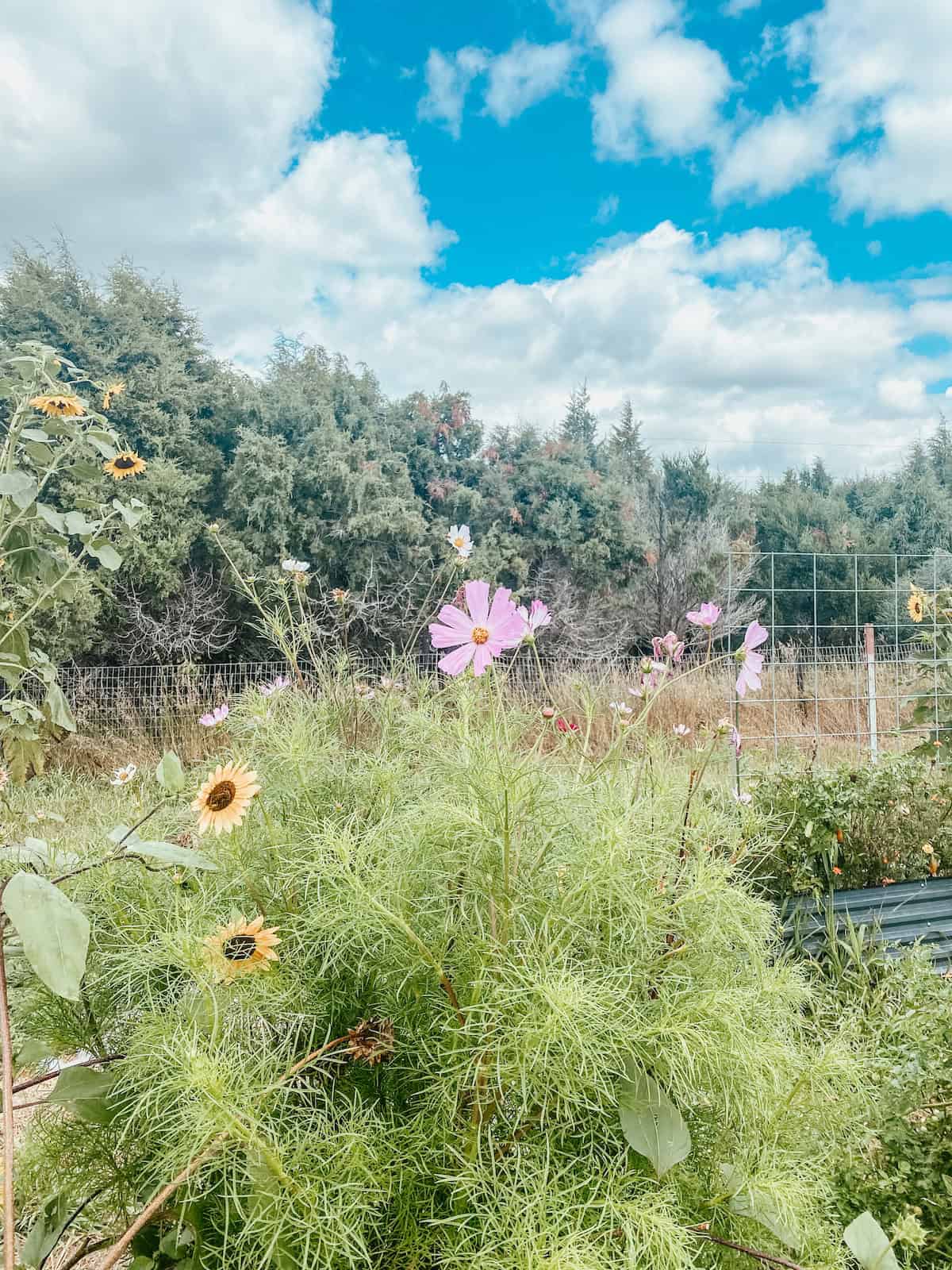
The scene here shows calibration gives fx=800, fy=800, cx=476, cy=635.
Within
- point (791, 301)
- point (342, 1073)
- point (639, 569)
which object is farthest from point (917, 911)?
point (791, 301)

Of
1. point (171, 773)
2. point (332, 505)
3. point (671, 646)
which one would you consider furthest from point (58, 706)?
point (332, 505)

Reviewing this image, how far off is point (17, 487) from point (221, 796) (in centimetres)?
40

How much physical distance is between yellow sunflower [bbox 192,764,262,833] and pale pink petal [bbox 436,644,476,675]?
0.74 feet

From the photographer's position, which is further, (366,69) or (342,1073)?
(366,69)

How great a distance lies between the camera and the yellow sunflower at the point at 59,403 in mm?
1125

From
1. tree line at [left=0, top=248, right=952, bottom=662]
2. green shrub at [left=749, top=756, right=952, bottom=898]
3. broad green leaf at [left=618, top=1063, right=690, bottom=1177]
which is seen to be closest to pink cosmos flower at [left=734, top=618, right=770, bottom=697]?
broad green leaf at [left=618, top=1063, right=690, bottom=1177]

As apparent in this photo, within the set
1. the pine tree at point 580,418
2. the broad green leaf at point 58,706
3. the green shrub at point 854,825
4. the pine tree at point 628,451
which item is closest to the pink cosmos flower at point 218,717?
the broad green leaf at point 58,706

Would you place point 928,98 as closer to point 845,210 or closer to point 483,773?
point 845,210

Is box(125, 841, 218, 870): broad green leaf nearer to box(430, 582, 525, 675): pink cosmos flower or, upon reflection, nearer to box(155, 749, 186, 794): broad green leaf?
box(155, 749, 186, 794): broad green leaf

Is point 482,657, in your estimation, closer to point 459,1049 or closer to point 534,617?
point 534,617

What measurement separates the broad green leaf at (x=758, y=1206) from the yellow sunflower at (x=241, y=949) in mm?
470

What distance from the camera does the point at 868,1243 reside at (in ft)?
2.13

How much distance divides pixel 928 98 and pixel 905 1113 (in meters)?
7.59

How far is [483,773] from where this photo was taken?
75 cm
